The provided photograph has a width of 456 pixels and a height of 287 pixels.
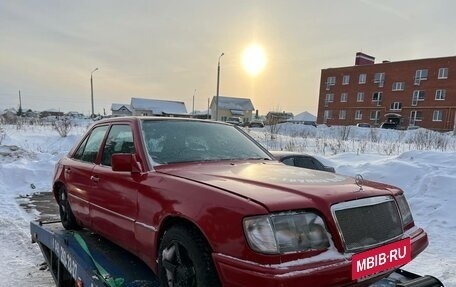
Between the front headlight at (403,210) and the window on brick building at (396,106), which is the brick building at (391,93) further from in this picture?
the front headlight at (403,210)

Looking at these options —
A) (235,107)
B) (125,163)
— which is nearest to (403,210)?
(125,163)

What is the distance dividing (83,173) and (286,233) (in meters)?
2.71

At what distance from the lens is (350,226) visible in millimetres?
2459

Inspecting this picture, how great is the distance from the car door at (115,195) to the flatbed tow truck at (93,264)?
19 centimetres

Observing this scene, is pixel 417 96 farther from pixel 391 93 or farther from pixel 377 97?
pixel 377 97

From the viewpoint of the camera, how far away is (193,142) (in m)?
3.77

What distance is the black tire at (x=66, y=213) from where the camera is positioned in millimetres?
→ 4655

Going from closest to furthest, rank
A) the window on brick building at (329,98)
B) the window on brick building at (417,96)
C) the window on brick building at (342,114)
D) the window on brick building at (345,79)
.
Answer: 1. the window on brick building at (417,96)
2. the window on brick building at (345,79)
3. the window on brick building at (342,114)
4. the window on brick building at (329,98)

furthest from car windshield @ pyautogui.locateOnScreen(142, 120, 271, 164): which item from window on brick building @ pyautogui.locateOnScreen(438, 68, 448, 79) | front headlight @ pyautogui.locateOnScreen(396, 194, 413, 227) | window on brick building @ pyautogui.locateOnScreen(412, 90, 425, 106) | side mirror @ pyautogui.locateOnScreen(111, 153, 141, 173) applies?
window on brick building @ pyautogui.locateOnScreen(412, 90, 425, 106)

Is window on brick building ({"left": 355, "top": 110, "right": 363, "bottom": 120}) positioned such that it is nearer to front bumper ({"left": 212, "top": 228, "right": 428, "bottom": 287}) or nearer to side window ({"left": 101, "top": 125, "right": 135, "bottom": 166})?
side window ({"left": 101, "top": 125, "right": 135, "bottom": 166})

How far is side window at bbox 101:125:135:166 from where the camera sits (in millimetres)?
3705

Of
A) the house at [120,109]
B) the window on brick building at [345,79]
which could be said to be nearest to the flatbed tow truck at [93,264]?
the window on brick building at [345,79]

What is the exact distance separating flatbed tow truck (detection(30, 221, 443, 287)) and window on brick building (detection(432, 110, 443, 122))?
51112 millimetres

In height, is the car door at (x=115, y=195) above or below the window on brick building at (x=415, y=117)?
below
